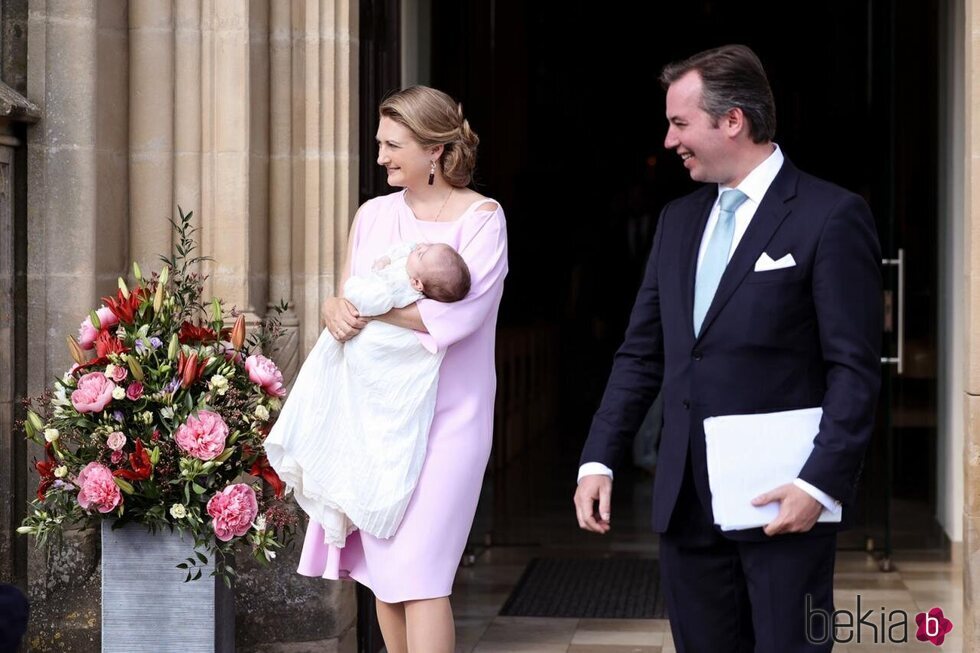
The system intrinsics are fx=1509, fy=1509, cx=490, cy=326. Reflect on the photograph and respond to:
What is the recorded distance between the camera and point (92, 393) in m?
3.90

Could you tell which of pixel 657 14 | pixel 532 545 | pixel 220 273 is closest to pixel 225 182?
pixel 220 273

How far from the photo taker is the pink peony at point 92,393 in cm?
390

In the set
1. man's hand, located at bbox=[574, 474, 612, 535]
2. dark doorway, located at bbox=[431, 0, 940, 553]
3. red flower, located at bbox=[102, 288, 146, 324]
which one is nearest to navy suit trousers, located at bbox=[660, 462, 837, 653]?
man's hand, located at bbox=[574, 474, 612, 535]

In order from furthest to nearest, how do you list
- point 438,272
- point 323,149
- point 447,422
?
1. point 323,149
2. point 447,422
3. point 438,272

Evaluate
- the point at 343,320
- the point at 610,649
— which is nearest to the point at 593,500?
the point at 343,320

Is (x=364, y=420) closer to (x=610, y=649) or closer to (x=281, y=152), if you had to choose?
(x=281, y=152)

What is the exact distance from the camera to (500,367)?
9.44 meters

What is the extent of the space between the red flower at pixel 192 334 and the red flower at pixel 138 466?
0.32m

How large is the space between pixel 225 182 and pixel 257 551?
1298mm

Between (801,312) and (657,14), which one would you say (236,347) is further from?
(657,14)

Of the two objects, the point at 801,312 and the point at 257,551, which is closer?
the point at 801,312

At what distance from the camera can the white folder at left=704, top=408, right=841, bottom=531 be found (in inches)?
103

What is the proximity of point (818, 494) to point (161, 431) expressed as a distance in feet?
6.75

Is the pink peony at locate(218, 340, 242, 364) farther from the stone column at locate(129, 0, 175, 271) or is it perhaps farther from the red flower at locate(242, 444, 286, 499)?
the stone column at locate(129, 0, 175, 271)
